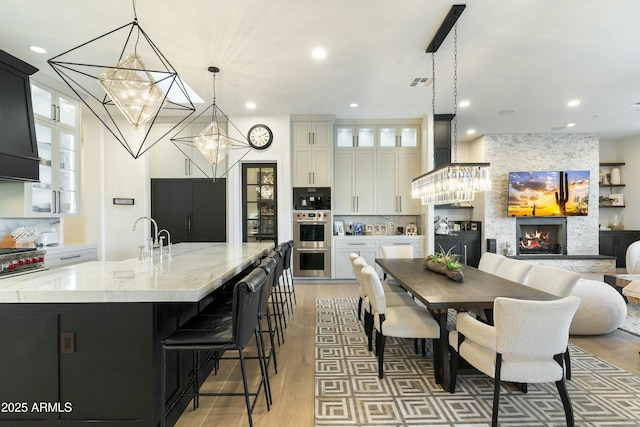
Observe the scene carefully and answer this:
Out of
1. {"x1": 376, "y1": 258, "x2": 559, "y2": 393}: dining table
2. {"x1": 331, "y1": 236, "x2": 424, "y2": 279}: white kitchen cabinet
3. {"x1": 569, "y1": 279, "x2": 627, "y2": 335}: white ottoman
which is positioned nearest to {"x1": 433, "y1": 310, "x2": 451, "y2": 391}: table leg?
{"x1": 376, "y1": 258, "x2": 559, "y2": 393}: dining table

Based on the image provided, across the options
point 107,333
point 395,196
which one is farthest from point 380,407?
point 395,196

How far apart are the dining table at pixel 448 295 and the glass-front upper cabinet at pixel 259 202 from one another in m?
3.18

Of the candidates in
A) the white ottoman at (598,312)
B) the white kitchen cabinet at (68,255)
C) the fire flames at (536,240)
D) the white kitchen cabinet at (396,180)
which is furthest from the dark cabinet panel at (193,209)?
the fire flames at (536,240)

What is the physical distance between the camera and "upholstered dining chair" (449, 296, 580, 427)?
5.43 feet

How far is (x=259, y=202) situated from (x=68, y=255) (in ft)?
9.27

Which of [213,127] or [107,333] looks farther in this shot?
[213,127]

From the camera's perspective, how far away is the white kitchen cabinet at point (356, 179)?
5840 millimetres

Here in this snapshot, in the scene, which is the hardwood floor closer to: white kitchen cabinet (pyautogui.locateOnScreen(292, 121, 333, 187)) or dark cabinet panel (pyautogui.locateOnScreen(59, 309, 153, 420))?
dark cabinet panel (pyautogui.locateOnScreen(59, 309, 153, 420))

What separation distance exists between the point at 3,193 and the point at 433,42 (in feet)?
17.0

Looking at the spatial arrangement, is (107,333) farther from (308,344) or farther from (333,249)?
(333,249)

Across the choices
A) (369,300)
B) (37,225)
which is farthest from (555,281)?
(37,225)

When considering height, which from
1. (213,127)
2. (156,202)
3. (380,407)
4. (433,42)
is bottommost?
(380,407)

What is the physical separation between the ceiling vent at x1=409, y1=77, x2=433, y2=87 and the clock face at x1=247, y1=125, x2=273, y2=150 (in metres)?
2.55

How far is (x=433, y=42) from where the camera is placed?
A: 297cm
